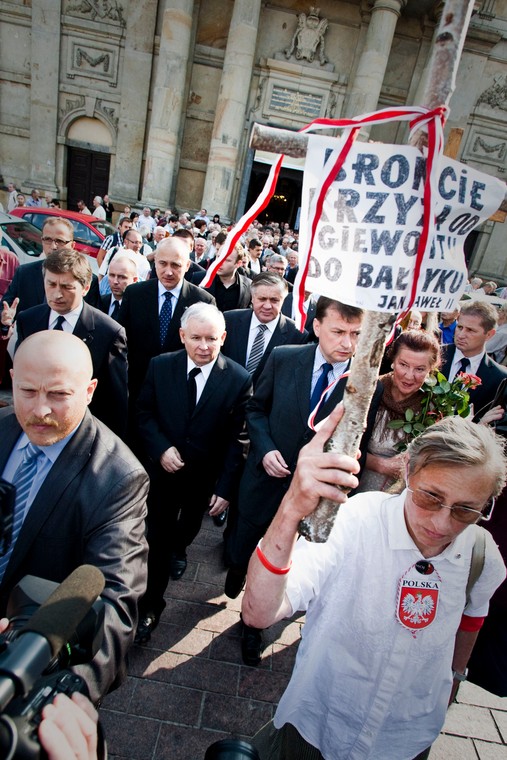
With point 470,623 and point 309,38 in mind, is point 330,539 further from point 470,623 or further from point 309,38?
point 309,38

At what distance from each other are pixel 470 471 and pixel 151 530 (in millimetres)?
2084

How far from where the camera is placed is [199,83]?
54.1 feet

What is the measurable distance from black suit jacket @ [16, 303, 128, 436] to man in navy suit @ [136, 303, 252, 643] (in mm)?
384

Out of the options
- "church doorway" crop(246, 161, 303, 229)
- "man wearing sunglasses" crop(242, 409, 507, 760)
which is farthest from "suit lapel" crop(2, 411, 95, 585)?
"church doorway" crop(246, 161, 303, 229)

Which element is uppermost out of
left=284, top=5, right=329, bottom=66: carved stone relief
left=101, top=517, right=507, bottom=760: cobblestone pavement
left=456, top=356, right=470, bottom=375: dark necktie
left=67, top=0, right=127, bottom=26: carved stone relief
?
left=284, top=5, right=329, bottom=66: carved stone relief

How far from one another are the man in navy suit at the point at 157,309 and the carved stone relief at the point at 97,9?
16879 millimetres

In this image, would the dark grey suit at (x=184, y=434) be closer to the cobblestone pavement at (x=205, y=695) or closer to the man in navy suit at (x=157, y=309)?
the cobblestone pavement at (x=205, y=695)

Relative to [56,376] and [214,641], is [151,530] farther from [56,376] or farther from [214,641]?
[56,376]

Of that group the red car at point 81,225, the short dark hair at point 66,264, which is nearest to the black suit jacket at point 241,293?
the short dark hair at point 66,264

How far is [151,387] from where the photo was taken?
2.99 m

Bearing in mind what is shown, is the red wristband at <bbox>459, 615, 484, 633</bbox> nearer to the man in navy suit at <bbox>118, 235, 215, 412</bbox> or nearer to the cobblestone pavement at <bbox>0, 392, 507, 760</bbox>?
the cobblestone pavement at <bbox>0, 392, 507, 760</bbox>

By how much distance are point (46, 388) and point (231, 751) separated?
127 centimetres

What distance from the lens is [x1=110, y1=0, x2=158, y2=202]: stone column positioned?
15367mm

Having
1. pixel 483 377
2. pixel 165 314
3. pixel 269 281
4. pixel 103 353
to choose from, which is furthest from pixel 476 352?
pixel 103 353
